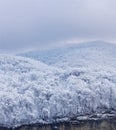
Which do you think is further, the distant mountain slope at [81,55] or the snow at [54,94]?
the distant mountain slope at [81,55]

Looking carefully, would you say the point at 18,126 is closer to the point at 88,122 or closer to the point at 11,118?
the point at 11,118

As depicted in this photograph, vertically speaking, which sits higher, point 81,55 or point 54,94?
point 81,55

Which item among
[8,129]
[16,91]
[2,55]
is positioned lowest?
[8,129]

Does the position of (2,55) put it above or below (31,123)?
above

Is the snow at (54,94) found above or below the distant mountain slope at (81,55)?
below

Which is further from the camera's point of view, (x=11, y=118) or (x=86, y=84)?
(x=86, y=84)

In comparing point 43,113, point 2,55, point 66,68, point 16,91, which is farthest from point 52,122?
point 2,55

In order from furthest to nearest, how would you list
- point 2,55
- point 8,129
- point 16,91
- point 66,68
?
point 2,55 → point 66,68 → point 16,91 → point 8,129
